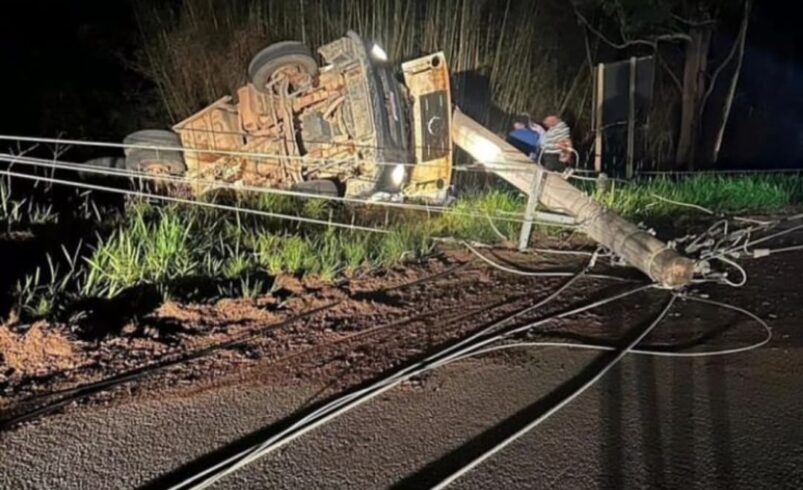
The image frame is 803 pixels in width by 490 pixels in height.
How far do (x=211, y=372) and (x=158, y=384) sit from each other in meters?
0.25

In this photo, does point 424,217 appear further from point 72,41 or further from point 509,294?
point 72,41

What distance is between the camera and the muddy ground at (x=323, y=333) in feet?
11.9

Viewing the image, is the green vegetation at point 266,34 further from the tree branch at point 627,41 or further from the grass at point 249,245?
the grass at point 249,245

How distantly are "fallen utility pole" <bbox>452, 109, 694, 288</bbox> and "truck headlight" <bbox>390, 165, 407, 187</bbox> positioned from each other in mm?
675

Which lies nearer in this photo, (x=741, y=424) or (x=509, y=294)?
(x=741, y=424)

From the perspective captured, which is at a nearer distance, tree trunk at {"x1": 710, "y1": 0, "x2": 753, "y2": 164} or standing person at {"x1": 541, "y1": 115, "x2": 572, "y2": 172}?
standing person at {"x1": 541, "y1": 115, "x2": 572, "y2": 172}

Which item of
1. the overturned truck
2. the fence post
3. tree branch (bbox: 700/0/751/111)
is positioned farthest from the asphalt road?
tree branch (bbox: 700/0/751/111)

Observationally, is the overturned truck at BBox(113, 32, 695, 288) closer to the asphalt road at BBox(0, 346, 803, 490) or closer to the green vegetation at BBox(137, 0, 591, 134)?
the green vegetation at BBox(137, 0, 591, 134)

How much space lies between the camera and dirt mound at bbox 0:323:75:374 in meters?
3.72

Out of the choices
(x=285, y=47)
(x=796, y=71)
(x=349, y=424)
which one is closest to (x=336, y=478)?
(x=349, y=424)

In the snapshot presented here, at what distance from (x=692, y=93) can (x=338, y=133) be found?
23.0 feet

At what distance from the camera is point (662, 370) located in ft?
12.6

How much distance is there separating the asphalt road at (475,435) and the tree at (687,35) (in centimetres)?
818

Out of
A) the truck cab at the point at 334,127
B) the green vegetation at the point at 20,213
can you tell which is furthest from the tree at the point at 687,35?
the green vegetation at the point at 20,213
